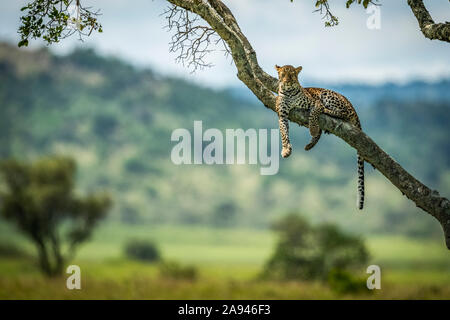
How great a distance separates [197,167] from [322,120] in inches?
4759

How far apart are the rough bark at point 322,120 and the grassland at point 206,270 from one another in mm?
12771

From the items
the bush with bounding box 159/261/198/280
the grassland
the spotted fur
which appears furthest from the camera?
the bush with bounding box 159/261/198/280

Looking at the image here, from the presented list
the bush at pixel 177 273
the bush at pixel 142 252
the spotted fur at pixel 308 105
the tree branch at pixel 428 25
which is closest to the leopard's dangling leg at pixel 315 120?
the spotted fur at pixel 308 105

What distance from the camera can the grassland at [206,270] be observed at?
74.9 feet

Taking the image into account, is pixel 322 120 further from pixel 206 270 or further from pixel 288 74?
pixel 206 270

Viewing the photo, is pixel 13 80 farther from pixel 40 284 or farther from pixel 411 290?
pixel 411 290

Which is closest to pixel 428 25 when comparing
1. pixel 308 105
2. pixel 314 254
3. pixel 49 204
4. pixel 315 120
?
pixel 308 105

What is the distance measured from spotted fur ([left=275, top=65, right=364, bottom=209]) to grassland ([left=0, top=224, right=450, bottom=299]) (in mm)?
12479

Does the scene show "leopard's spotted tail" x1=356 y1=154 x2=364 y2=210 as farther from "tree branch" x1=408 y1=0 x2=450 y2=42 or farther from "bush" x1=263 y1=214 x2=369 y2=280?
"bush" x1=263 y1=214 x2=369 y2=280

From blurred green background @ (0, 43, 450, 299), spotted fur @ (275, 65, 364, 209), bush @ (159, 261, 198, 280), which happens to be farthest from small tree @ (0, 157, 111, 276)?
blurred green background @ (0, 43, 450, 299)

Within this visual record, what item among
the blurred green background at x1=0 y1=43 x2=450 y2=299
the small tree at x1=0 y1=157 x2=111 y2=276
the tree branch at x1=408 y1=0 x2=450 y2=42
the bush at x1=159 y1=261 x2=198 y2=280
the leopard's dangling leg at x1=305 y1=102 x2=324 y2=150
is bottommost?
the leopard's dangling leg at x1=305 y1=102 x2=324 y2=150

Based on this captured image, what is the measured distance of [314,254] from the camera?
29.2 meters

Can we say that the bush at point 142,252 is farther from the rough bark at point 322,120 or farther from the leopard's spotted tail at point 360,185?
the rough bark at point 322,120

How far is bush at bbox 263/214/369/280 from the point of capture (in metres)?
27.6
